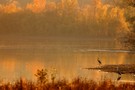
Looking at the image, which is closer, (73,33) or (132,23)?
(132,23)

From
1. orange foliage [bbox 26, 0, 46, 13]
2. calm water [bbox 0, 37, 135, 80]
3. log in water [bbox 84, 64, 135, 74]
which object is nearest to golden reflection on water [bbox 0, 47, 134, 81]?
calm water [bbox 0, 37, 135, 80]

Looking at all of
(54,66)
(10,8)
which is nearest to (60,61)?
(54,66)

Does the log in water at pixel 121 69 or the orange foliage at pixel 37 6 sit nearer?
the log in water at pixel 121 69

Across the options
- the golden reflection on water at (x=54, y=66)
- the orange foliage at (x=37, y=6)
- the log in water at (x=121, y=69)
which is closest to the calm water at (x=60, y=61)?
the golden reflection on water at (x=54, y=66)

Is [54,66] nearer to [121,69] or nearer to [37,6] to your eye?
[121,69]

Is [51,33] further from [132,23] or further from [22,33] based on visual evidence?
[132,23]

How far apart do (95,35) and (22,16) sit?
30.9 metres

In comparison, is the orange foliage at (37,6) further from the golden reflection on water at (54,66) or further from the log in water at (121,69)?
the log in water at (121,69)

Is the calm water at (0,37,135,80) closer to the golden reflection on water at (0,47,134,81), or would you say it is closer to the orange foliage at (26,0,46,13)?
the golden reflection on water at (0,47,134,81)

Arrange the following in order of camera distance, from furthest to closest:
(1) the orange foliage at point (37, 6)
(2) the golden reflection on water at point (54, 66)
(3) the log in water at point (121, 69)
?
(1) the orange foliage at point (37, 6), (3) the log in water at point (121, 69), (2) the golden reflection on water at point (54, 66)

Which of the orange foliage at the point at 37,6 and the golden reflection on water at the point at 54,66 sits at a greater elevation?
the orange foliage at the point at 37,6

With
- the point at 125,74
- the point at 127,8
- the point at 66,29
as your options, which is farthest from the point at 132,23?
the point at 66,29

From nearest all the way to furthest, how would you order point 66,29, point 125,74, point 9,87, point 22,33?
point 9,87, point 125,74, point 66,29, point 22,33

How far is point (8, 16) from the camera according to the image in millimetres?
174375
